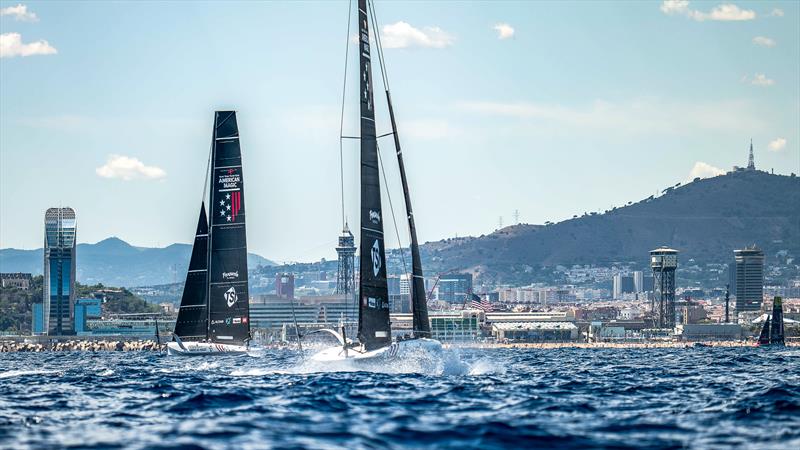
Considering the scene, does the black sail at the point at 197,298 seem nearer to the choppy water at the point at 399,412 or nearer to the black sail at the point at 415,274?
the black sail at the point at 415,274

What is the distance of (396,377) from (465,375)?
4.39 meters

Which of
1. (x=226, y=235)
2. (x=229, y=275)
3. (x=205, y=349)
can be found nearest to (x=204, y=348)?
(x=205, y=349)

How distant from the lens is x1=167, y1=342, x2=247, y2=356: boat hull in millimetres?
84000

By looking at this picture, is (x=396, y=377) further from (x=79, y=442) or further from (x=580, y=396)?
(x=79, y=442)

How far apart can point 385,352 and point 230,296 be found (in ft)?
119

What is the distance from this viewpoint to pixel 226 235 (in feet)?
275

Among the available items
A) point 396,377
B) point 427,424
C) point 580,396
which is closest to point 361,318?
point 396,377

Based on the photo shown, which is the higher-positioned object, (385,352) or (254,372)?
(385,352)

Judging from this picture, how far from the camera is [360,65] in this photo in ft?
169

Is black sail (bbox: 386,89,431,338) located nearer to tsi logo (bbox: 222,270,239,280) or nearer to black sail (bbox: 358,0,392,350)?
black sail (bbox: 358,0,392,350)

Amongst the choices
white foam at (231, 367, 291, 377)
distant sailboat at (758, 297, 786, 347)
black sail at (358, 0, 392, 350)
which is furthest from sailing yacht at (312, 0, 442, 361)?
distant sailboat at (758, 297, 786, 347)

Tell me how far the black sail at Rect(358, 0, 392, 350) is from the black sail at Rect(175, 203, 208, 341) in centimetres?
3519

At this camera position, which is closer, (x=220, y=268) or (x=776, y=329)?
(x=220, y=268)

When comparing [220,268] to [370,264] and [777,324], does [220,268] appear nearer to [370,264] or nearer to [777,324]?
[370,264]
